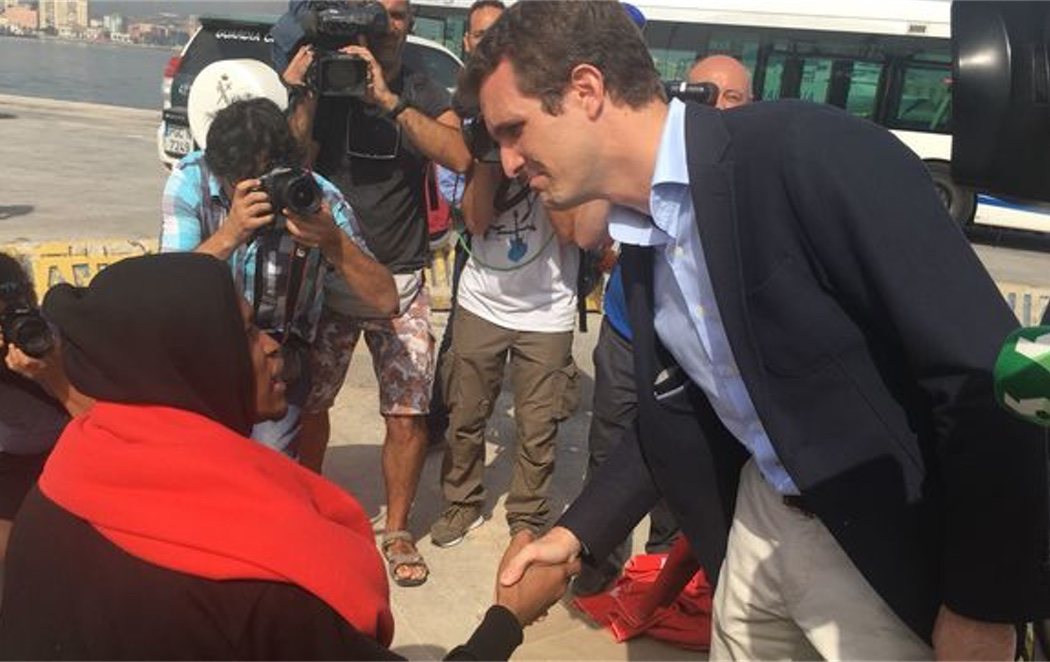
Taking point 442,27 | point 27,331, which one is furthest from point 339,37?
point 442,27

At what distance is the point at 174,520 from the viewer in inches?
52.3

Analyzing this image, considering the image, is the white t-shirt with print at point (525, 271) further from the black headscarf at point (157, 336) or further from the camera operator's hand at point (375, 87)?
the black headscarf at point (157, 336)

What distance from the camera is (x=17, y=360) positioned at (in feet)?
8.54

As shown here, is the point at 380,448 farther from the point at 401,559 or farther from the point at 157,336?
the point at 157,336

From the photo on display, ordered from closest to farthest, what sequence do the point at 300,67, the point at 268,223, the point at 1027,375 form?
the point at 1027,375, the point at 268,223, the point at 300,67

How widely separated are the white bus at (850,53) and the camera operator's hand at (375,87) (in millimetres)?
9549

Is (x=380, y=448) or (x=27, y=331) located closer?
(x=27, y=331)

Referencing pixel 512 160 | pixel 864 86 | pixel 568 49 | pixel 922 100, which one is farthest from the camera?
pixel 864 86

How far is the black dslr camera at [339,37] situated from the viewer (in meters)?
3.11

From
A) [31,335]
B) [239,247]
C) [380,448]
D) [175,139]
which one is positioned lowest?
[380,448]

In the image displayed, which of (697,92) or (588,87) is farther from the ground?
(588,87)

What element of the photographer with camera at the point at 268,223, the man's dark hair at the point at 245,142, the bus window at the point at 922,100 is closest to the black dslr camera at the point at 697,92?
the photographer with camera at the point at 268,223

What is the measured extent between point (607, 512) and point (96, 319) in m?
1.00

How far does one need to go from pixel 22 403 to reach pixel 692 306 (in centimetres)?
205
